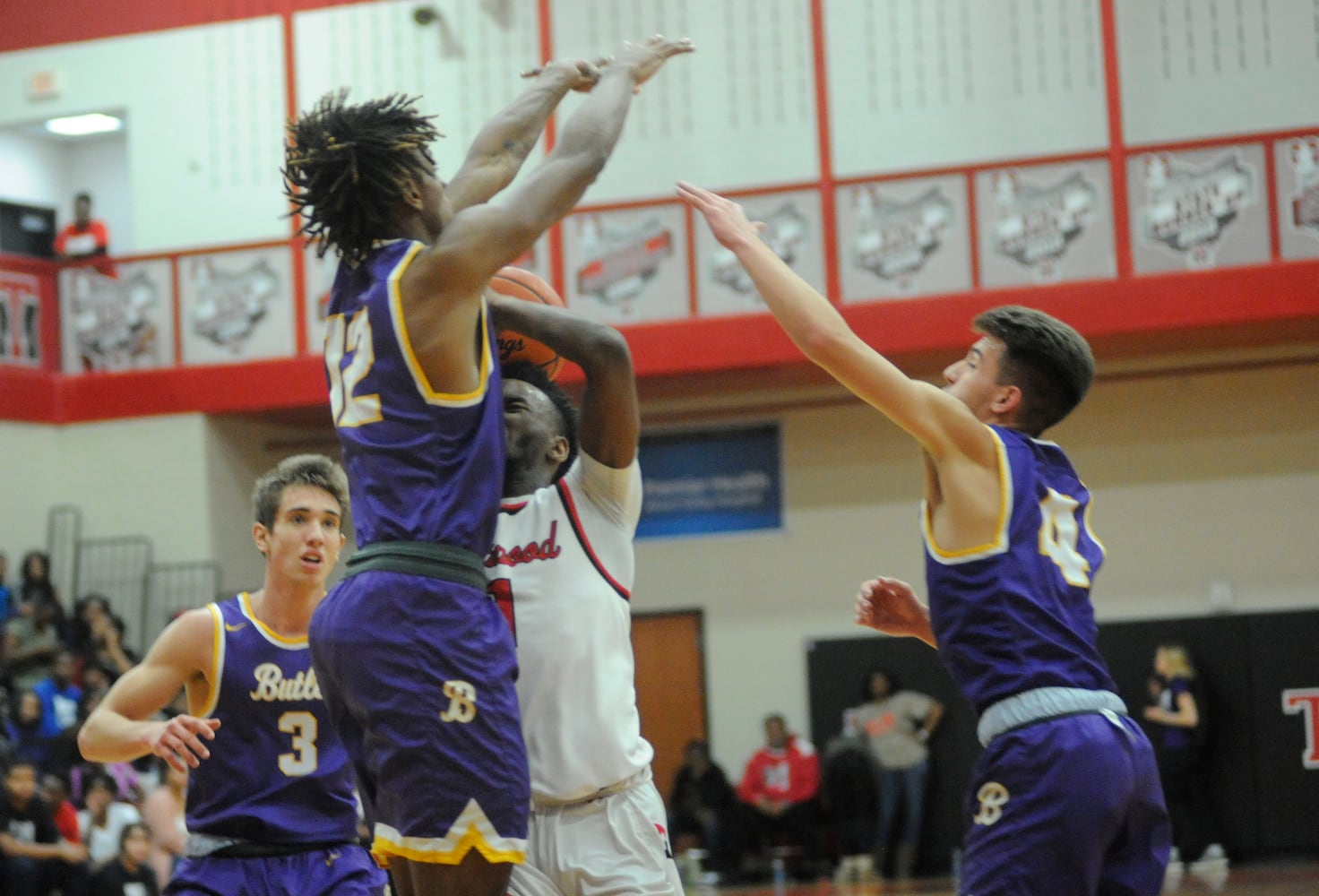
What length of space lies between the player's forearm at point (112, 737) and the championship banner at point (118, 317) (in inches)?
481

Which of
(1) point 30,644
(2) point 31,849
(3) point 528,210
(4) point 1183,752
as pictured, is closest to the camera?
(3) point 528,210

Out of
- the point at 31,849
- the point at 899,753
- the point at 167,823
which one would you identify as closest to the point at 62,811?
the point at 31,849

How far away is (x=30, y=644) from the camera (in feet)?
47.3

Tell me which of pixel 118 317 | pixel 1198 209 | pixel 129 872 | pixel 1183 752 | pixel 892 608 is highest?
pixel 1198 209

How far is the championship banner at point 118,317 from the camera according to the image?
16297 mm

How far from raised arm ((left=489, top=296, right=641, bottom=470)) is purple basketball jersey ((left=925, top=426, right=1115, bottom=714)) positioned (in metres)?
0.73

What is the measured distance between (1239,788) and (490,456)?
1267 cm

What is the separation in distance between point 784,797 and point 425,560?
467 inches

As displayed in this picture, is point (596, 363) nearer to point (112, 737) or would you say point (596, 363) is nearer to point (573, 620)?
point (573, 620)

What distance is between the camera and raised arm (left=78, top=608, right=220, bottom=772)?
4.53m

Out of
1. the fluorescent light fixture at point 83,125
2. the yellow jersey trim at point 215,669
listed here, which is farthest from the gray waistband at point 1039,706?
the fluorescent light fixture at point 83,125

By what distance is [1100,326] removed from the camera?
14.0 metres

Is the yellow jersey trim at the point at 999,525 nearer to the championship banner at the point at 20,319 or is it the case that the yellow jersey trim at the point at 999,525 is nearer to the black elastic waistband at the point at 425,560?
the black elastic waistband at the point at 425,560

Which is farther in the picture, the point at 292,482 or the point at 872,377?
the point at 292,482
